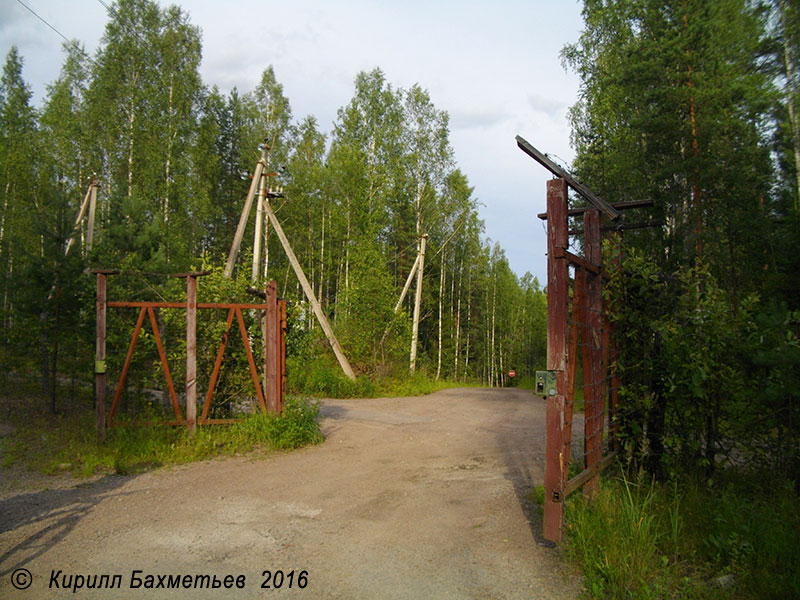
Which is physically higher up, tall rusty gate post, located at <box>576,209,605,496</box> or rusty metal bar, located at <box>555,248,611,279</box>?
rusty metal bar, located at <box>555,248,611,279</box>

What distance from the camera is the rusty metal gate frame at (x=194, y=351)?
849cm

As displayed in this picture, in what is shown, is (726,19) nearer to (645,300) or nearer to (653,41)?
(653,41)

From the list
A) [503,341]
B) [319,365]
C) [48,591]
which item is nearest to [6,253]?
[319,365]

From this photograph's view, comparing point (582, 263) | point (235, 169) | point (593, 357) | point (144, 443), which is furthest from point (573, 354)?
point (235, 169)

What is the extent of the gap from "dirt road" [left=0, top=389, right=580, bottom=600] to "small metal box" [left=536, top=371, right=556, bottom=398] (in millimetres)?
1231

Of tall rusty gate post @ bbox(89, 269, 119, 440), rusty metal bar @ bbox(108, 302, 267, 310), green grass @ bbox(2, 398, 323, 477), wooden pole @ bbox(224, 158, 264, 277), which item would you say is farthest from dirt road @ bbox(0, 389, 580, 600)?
wooden pole @ bbox(224, 158, 264, 277)

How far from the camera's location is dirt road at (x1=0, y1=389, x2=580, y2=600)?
12.5ft

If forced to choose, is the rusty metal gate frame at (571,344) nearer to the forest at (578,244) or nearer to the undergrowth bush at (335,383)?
the forest at (578,244)

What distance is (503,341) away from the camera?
47.5 m

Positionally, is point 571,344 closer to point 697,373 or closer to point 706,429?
point 697,373

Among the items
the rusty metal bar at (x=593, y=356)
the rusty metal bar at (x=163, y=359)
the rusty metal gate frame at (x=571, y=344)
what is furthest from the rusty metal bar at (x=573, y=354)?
the rusty metal bar at (x=163, y=359)

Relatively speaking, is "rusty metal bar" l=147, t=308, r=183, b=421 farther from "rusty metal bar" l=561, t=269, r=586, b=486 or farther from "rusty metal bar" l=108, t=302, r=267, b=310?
"rusty metal bar" l=561, t=269, r=586, b=486

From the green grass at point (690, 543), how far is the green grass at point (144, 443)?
5.24 m

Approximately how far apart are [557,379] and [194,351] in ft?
20.3
